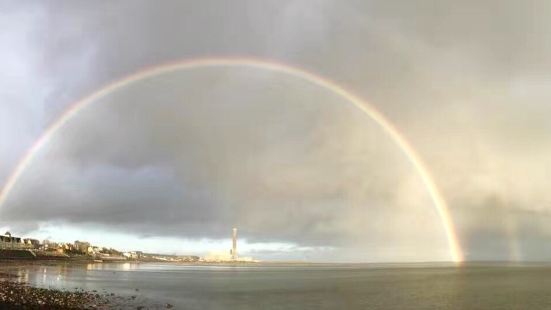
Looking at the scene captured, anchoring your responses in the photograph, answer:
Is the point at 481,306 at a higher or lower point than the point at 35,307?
lower

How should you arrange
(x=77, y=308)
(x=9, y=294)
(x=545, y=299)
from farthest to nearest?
(x=545, y=299)
(x=9, y=294)
(x=77, y=308)

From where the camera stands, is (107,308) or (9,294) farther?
(9,294)

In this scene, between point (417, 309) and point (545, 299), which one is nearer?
point (417, 309)

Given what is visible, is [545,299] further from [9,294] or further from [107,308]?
[9,294]

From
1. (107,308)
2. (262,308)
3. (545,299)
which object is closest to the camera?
(107,308)

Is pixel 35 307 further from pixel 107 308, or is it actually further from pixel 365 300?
pixel 365 300

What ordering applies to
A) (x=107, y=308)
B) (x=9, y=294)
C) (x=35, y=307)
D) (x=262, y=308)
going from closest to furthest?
1. (x=35, y=307)
2. (x=107, y=308)
3. (x=9, y=294)
4. (x=262, y=308)

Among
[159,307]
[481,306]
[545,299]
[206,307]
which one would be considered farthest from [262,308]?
[545,299]

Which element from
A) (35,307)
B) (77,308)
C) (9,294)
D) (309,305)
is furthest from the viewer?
(309,305)

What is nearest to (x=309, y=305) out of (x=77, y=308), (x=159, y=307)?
(x=159, y=307)
